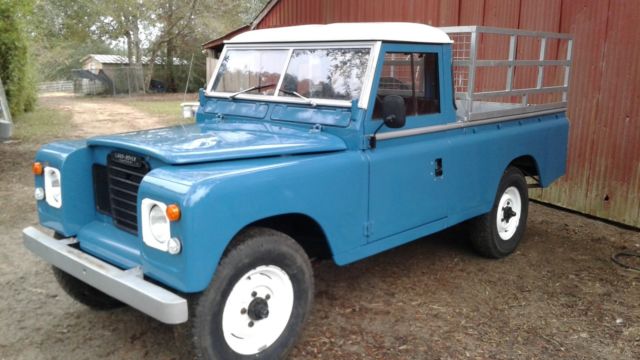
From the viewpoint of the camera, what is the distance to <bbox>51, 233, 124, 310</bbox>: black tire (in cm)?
394

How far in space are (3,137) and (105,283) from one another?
10570 mm

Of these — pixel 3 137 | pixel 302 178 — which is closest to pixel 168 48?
pixel 3 137

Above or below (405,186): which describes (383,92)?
above

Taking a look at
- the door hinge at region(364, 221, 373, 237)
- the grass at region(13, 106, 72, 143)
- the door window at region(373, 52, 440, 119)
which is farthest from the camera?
the grass at region(13, 106, 72, 143)

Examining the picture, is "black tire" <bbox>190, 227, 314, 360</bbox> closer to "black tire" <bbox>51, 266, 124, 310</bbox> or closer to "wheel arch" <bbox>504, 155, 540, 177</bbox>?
"black tire" <bbox>51, 266, 124, 310</bbox>

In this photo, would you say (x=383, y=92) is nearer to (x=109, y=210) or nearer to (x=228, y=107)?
(x=228, y=107)

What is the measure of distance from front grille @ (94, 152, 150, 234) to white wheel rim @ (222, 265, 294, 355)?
82 cm

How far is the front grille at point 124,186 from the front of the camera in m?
3.31

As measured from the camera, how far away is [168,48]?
105 feet

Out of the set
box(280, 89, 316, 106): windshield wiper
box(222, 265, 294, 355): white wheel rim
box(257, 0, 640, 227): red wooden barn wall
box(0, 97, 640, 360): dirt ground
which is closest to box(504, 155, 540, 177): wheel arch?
box(0, 97, 640, 360): dirt ground

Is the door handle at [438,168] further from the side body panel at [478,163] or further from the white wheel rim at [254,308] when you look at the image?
the white wheel rim at [254,308]

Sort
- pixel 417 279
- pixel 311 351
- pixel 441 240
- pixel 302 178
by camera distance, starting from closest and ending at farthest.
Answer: pixel 302 178 → pixel 311 351 → pixel 417 279 → pixel 441 240

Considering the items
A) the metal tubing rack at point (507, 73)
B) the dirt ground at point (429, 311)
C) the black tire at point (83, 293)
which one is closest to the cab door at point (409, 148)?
the metal tubing rack at point (507, 73)

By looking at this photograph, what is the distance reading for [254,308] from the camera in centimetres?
313
